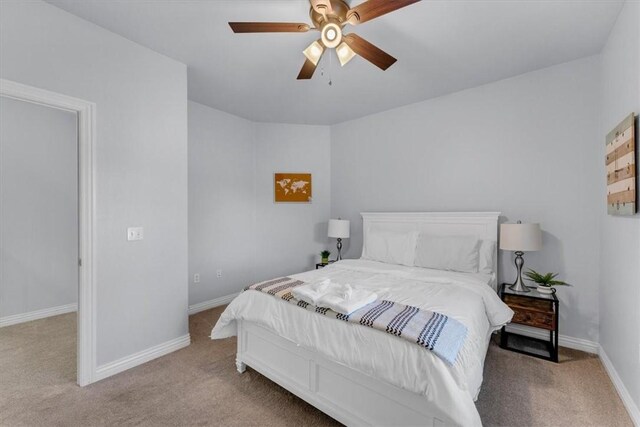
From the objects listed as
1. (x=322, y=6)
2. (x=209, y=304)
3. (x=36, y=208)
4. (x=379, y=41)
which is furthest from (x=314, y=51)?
(x=36, y=208)

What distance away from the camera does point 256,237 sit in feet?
14.6

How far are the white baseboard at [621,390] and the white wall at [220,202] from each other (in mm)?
3968

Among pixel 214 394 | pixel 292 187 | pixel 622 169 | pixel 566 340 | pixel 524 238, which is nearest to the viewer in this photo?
pixel 622 169

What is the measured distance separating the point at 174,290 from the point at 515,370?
121 inches

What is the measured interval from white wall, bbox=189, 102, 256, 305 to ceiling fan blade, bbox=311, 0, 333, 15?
2.52 meters

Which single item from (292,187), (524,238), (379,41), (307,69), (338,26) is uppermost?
(379,41)

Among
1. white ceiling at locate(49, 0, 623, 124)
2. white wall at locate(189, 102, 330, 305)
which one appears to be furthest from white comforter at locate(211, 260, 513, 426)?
white ceiling at locate(49, 0, 623, 124)

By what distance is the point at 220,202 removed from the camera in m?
4.03

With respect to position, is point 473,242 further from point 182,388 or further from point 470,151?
point 182,388

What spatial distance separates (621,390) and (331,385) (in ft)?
6.66

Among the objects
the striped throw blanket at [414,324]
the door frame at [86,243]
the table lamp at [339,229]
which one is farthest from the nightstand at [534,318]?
the door frame at [86,243]

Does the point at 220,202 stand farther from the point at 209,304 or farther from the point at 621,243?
the point at 621,243

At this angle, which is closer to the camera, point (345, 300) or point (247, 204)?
point (345, 300)

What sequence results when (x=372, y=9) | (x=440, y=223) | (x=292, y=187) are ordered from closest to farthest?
(x=372, y=9) < (x=440, y=223) < (x=292, y=187)
